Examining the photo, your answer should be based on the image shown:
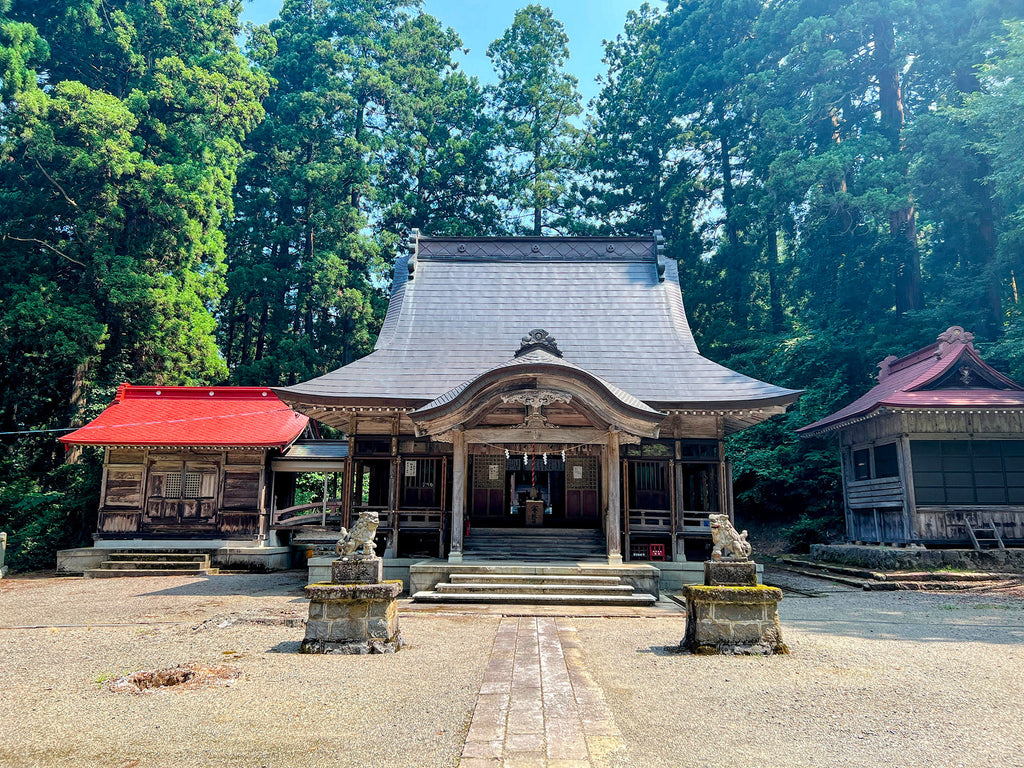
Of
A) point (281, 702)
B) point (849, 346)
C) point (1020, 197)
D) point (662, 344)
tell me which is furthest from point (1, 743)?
point (1020, 197)

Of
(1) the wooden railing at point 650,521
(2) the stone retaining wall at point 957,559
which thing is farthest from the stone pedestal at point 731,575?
(2) the stone retaining wall at point 957,559

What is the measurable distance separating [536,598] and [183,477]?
11477 mm

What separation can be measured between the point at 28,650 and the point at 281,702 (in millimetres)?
4243

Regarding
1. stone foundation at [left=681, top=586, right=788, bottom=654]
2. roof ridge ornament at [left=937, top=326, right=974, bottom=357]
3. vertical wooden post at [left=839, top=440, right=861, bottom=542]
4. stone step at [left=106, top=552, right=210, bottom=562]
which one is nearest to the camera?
stone foundation at [left=681, top=586, right=788, bottom=654]

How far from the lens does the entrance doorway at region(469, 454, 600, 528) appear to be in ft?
49.6

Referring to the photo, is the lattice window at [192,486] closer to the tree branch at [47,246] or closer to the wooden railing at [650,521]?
the tree branch at [47,246]

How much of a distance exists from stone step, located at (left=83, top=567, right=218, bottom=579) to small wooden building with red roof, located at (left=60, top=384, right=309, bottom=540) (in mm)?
1177

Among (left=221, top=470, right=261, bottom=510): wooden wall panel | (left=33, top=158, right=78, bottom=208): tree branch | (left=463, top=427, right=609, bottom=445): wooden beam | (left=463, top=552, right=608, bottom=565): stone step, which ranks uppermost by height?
(left=33, top=158, right=78, bottom=208): tree branch

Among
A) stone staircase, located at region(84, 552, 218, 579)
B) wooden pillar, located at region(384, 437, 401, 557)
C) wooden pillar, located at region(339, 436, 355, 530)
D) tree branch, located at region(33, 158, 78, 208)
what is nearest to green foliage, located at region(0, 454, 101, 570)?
stone staircase, located at region(84, 552, 218, 579)

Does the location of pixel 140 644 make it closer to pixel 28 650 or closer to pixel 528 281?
pixel 28 650

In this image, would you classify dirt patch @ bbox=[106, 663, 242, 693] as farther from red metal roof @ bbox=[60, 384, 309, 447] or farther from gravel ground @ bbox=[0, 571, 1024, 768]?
red metal roof @ bbox=[60, 384, 309, 447]

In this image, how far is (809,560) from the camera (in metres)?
17.0

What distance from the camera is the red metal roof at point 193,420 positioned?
1662cm

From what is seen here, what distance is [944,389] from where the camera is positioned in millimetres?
14828
